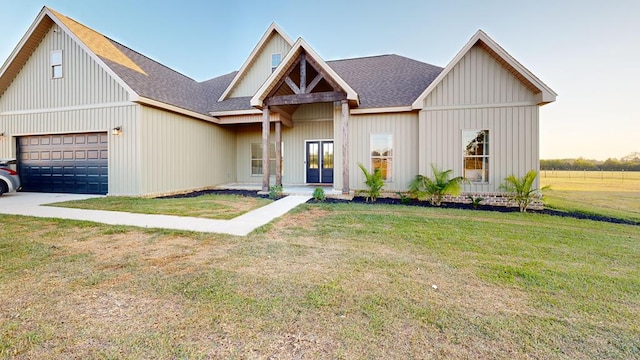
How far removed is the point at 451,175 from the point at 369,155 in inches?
114

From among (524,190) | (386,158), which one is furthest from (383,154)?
(524,190)

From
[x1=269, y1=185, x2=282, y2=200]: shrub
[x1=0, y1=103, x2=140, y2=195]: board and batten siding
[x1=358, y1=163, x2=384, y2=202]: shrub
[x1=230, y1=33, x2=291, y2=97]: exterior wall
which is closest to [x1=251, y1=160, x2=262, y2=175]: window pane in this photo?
[x1=230, y1=33, x2=291, y2=97]: exterior wall

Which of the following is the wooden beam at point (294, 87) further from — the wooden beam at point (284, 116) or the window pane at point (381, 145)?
the window pane at point (381, 145)

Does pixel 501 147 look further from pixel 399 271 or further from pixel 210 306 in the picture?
pixel 210 306

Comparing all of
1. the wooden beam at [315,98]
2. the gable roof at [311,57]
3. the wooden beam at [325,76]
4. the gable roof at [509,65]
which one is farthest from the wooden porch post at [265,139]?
the gable roof at [509,65]

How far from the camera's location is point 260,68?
512 inches

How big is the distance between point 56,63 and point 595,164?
45.5m

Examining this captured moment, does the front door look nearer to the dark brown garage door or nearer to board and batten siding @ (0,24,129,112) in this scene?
board and batten siding @ (0,24,129,112)

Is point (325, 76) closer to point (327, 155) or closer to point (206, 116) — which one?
point (327, 155)

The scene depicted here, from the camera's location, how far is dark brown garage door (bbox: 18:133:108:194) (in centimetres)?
978

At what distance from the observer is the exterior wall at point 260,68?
1278cm

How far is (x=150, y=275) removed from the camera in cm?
311

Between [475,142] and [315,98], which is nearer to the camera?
[475,142]

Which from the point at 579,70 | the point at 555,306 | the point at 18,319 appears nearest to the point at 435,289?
the point at 555,306
